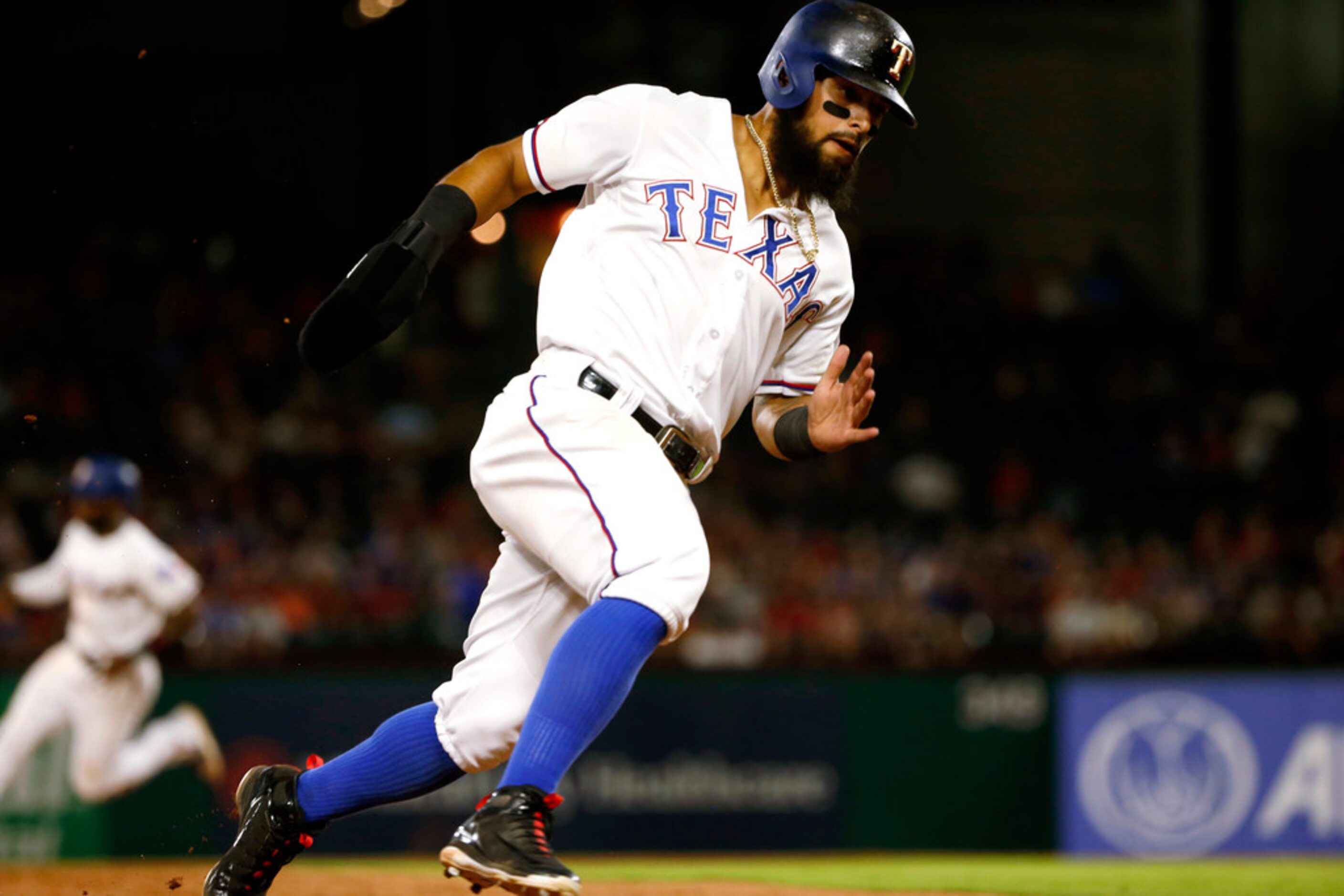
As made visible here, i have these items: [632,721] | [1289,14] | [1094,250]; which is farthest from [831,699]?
[1289,14]

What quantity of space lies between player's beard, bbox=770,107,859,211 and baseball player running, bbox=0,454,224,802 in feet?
18.4

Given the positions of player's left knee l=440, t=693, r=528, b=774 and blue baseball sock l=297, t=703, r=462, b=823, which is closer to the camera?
player's left knee l=440, t=693, r=528, b=774

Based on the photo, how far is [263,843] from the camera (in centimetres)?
378

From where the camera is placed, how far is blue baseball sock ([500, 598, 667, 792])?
3.14 metres

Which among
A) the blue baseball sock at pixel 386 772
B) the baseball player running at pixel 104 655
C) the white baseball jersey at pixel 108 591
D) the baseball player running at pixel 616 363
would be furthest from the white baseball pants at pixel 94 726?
the blue baseball sock at pixel 386 772

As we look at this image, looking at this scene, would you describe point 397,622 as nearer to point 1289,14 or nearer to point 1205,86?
point 1205,86

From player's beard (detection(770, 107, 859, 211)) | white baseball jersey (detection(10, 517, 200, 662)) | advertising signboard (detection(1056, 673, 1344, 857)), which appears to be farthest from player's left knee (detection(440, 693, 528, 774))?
advertising signboard (detection(1056, 673, 1344, 857))

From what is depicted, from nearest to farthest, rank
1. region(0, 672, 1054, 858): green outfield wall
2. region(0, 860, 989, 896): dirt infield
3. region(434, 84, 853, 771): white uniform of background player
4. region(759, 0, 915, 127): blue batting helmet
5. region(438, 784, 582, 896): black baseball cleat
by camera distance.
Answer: region(438, 784, 582, 896): black baseball cleat < region(434, 84, 853, 771): white uniform of background player < region(759, 0, 915, 127): blue batting helmet < region(0, 860, 989, 896): dirt infield < region(0, 672, 1054, 858): green outfield wall

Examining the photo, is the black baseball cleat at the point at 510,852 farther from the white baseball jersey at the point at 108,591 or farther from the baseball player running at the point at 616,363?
the white baseball jersey at the point at 108,591

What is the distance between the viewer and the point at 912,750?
9.72 m

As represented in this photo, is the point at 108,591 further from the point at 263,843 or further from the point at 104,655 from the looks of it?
the point at 263,843

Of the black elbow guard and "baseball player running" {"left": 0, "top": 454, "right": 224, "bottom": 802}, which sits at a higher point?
the black elbow guard

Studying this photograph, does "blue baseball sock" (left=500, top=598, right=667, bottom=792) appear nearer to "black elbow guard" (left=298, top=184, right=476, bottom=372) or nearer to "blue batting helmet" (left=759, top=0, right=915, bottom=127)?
"black elbow guard" (left=298, top=184, right=476, bottom=372)

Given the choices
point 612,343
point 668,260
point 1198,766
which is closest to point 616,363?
point 612,343
